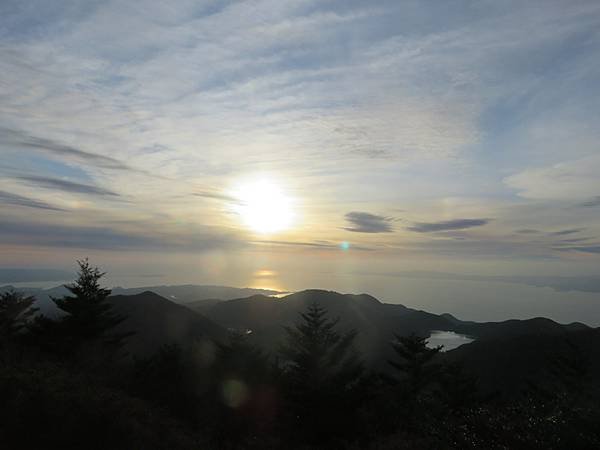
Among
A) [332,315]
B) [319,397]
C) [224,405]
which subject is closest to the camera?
[319,397]

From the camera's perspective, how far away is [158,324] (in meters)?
104

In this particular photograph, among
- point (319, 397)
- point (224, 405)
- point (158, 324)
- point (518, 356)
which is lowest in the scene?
point (518, 356)

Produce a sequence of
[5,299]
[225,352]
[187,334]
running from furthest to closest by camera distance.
Answer: [187,334]
[5,299]
[225,352]

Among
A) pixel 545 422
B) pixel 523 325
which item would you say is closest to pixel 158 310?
pixel 545 422

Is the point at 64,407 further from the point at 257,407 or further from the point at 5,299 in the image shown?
the point at 5,299

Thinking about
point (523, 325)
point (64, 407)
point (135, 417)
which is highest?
point (64, 407)

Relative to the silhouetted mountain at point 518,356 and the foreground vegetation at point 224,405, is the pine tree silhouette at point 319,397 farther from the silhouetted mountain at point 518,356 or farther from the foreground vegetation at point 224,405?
the silhouetted mountain at point 518,356

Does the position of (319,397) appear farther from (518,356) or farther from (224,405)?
(518,356)

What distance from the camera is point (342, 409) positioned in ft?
66.5

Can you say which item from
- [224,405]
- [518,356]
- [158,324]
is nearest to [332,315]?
[518,356]

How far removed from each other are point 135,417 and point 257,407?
39.9 ft

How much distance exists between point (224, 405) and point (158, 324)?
86269mm

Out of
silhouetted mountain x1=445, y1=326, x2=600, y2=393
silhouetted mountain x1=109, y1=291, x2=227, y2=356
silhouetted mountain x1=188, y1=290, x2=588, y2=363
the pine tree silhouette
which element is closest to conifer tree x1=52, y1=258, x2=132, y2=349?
the pine tree silhouette

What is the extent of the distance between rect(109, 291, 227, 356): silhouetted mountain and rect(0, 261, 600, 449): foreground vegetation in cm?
5342
